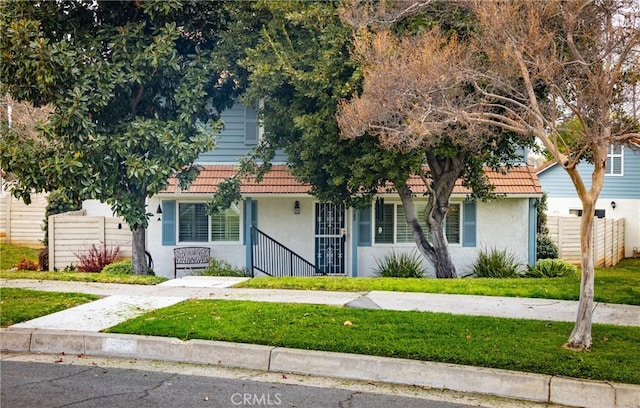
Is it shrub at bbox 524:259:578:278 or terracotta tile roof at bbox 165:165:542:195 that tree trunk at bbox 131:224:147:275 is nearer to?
terracotta tile roof at bbox 165:165:542:195

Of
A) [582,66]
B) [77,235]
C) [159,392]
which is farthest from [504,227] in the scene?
[159,392]

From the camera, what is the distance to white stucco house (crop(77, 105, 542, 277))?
55.8 ft

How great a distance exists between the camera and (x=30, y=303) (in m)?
9.37

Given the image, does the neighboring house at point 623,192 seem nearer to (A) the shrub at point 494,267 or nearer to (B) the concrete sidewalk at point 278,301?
(A) the shrub at point 494,267

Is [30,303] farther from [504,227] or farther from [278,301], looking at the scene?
[504,227]

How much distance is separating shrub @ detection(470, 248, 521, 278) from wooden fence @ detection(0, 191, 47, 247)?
16491mm

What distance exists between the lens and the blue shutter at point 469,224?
1744 centimetres

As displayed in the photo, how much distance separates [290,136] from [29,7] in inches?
243

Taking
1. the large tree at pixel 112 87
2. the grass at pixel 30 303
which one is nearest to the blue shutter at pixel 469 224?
the large tree at pixel 112 87

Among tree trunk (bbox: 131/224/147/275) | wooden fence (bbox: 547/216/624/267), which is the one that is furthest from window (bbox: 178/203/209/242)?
Result: wooden fence (bbox: 547/216/624/267)

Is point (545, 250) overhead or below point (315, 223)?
below

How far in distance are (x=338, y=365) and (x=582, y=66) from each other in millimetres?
4396

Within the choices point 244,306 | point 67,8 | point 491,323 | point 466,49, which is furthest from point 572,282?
point 67,8

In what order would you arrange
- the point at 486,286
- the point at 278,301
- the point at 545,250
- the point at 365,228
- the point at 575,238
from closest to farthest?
the point at 278,301 < the point at 486,286 < the point at 365,228 < the point at 545,250 < the point at 575,238
